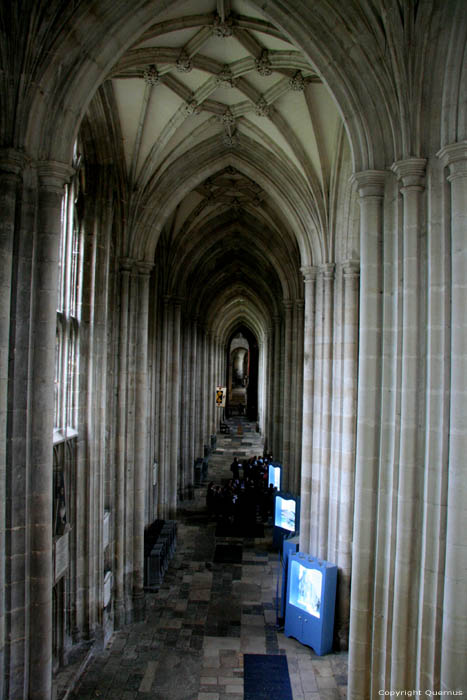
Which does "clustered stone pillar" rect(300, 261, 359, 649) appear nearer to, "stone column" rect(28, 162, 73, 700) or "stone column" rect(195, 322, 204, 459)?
"stone column" rect(28, 162, 73, 700)

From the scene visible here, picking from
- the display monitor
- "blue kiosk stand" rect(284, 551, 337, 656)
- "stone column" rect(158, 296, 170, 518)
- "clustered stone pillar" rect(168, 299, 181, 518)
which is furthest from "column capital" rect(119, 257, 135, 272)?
the display monitor

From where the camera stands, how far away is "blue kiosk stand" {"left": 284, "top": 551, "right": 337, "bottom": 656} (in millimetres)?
11344

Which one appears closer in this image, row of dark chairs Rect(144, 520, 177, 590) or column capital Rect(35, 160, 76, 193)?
column capital Rect(35, 160, 76, 193)

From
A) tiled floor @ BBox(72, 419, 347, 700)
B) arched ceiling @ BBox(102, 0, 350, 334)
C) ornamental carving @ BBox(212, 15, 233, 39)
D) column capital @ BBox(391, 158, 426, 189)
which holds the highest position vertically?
ornamental carving @ BBox(212, 15, 233, 39)

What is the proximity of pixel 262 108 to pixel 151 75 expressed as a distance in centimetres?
A: 292

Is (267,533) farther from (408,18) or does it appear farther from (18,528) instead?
(408,18)

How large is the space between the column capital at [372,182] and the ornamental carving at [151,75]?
237 inches

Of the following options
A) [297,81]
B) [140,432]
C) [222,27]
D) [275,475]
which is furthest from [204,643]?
[222,27]

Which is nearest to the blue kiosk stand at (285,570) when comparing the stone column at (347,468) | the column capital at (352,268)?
the stone column at (347,468)

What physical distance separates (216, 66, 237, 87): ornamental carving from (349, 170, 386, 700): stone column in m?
5.99

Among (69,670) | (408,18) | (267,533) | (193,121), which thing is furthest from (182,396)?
(408,18)

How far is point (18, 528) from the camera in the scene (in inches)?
274

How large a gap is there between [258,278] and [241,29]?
19776mm

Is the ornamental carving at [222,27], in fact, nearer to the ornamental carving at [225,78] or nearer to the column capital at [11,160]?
the ornamental carving at [225,78]
